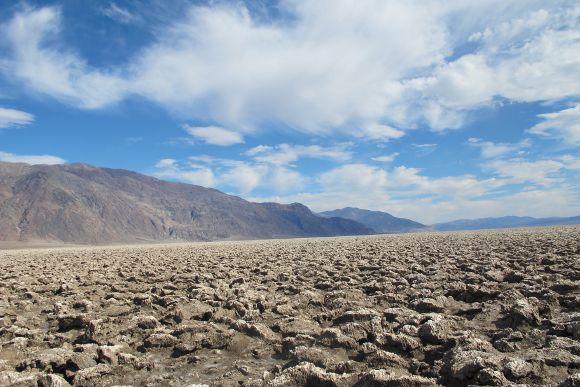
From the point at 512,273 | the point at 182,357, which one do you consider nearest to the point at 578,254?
the point at 512,273

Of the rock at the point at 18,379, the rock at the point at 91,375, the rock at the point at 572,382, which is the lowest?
Result: the rock at the point at 91,375

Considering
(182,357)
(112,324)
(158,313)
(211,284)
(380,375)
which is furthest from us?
(211,284)

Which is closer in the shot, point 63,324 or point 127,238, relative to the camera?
point 63,324

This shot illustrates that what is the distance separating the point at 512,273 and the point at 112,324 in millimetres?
6514

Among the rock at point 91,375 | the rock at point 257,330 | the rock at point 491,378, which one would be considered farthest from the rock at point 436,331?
the rock at point 91,375

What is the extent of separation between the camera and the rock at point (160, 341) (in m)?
4.75

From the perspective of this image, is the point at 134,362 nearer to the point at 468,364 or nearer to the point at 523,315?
the point at 468,364

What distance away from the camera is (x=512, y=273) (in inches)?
302

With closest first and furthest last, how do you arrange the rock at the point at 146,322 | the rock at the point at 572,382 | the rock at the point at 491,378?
the rock at the point at 572,382 < the rock at the point at 491,378 < the rock at the point at 146,322

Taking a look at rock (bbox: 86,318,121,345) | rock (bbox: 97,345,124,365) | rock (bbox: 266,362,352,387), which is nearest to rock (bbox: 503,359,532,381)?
rock (bbox: 266,362,352,387)

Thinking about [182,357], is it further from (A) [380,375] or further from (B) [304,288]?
(B) [304,288]

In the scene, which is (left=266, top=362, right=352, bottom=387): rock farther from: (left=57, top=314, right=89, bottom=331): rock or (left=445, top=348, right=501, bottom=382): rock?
(left=57, top=314, right=89, bottom=331): rock

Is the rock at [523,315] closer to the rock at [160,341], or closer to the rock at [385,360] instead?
the rock at [385,360]

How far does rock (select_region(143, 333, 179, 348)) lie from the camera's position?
4753 mm
